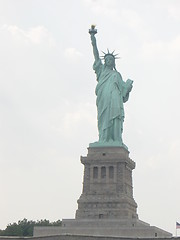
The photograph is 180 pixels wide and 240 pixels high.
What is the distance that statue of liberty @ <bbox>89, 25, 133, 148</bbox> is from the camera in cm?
5250

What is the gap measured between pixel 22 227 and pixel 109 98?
76.1ft

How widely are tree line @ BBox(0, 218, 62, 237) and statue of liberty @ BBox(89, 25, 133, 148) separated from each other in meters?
18.4

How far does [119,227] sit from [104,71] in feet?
51.1

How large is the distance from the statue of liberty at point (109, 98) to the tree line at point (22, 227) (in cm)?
1841

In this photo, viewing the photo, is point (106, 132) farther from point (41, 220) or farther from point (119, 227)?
point (41, 220)

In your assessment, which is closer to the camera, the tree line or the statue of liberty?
the statue of liberty

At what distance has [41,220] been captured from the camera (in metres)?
74.4

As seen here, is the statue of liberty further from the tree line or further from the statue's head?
the tree line

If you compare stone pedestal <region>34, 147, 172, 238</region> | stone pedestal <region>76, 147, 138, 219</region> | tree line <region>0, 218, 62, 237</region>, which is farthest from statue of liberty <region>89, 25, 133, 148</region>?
tree line <region>0, 218, 62, 237</region>

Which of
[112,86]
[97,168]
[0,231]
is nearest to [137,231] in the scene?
[97,168]

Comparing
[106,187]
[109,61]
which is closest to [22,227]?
[106,187]

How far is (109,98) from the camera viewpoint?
53156 mm

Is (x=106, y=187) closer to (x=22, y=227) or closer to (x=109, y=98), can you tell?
(x=109, y=98)

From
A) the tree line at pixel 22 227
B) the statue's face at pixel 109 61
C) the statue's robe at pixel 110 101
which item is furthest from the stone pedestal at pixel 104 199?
the tree line at pixel 22 227
